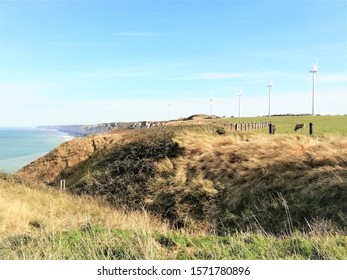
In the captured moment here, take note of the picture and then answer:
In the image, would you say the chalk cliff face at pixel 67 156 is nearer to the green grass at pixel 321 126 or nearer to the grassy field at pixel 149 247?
the green grass at pixel 321 126

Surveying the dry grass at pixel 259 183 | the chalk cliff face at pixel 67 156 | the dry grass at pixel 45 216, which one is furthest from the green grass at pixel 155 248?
the chalk cliff face at pixel 67 156

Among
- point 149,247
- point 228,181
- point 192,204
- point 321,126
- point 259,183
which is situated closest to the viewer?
point 149,247

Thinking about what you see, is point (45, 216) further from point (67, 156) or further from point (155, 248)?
point (67, 156)

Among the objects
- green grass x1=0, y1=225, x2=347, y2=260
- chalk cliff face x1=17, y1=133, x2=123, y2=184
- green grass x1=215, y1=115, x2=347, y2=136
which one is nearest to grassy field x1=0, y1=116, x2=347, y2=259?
green grass x1=0, y1=225, x2=347, y2=260

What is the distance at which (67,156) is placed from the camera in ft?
116

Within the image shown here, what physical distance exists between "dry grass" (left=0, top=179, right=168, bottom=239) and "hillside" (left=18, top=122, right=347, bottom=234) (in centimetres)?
299

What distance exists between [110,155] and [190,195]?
12.0 meters

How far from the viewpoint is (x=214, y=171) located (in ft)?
64.0

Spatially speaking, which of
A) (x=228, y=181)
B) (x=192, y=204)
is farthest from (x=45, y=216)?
(x=228, y=181)

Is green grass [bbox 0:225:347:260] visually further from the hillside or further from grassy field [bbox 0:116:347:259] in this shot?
the hillside

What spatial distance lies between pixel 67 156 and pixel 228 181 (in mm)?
20730
